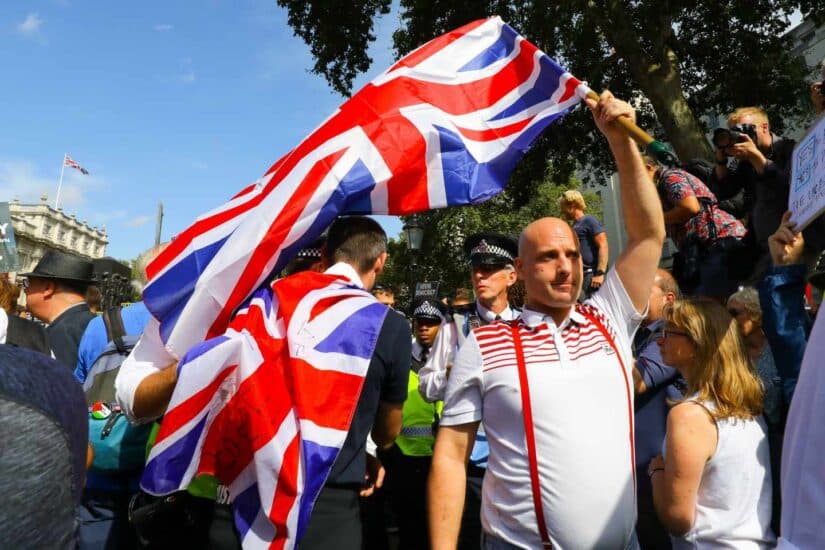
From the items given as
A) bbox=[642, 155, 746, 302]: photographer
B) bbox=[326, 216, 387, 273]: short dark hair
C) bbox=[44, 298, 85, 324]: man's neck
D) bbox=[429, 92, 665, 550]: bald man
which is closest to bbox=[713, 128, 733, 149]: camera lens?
bbox=[642, 155, 746, 302]: photographer

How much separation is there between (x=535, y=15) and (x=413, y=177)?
1034 centimetres

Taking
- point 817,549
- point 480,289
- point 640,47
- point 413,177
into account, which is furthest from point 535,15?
point 817,549

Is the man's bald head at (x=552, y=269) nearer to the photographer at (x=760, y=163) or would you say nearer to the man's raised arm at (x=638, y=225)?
the man's raised arm at (x=638, y=225)

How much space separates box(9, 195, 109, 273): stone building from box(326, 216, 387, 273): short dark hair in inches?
3243

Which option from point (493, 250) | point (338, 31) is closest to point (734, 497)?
point (493, 250)

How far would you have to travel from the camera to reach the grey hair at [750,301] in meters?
2.96

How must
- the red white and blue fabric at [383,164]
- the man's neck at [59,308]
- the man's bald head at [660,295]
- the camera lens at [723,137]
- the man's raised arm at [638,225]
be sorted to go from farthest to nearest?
the man's neck at [59,308]
the camera lens at [723,137]
the man's bald head at [660,295]
the red white and blue fabric at [383,164]
the man's raised arm at [638,225]

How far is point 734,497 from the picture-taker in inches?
85.8

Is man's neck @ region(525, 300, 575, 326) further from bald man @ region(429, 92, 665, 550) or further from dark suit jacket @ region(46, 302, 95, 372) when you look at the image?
dark suit jacket @ region(46, 302, 95, 372)

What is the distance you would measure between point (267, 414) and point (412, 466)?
8.02 feet

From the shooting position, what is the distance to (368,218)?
8.47 feet

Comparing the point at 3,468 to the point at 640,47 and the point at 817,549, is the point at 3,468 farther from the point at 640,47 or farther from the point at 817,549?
the point at 640,47

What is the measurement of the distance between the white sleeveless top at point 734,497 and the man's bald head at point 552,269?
0.74 metres

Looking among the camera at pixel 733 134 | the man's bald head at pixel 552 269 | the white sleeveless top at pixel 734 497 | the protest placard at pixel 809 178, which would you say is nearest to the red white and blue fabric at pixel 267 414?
the man's bald head at pixel 552 269
